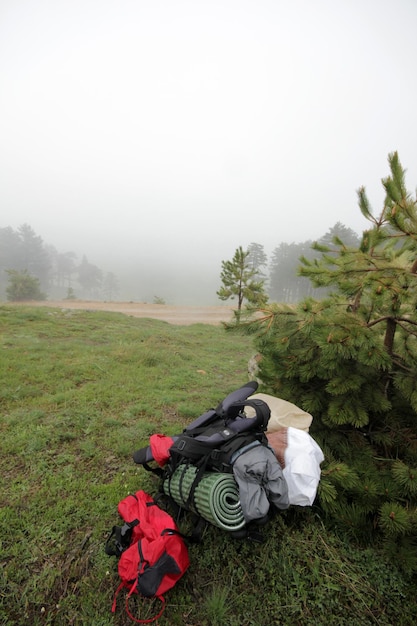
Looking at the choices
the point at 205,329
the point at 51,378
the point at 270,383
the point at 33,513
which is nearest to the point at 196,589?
the point at 33,513

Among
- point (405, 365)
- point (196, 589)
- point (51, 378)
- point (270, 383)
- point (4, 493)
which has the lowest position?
point (196, 589)

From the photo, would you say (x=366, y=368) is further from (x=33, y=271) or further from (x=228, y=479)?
(x=33, y=271)

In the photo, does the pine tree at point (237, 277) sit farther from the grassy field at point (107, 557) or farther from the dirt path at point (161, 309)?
the grassy field at point (107, 557)

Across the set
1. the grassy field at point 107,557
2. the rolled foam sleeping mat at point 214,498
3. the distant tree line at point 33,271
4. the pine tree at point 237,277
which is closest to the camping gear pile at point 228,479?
the rolled foam sleeping mat at point 214,498

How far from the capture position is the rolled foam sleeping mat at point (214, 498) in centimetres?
204

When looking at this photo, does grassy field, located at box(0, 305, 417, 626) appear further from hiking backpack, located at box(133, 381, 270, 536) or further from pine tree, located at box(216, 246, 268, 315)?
pine tree, located at box(216, 246, 268, 315)

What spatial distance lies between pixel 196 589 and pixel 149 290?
9546 cm

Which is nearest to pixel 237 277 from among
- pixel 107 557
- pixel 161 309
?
pixel 161 309

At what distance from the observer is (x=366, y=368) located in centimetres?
265

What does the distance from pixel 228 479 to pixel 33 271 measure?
61.6m

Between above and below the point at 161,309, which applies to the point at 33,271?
above

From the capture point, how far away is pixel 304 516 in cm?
256

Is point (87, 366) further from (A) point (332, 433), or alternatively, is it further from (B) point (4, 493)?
(A) point (332, 433)

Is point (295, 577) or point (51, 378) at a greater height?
point (51, 378)
